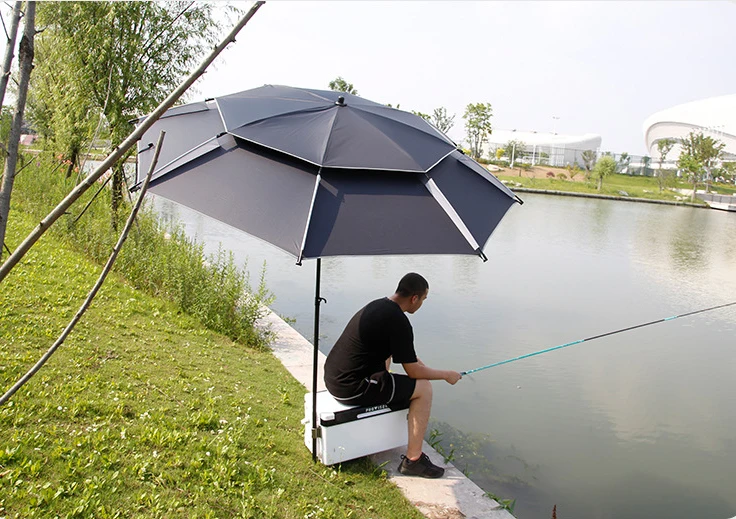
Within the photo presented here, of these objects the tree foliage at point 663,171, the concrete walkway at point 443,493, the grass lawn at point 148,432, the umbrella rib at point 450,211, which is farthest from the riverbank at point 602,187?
the umbrella rib at point 450,211

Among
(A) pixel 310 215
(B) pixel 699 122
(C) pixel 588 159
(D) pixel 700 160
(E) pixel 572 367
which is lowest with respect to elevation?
(E) pixel 572 367

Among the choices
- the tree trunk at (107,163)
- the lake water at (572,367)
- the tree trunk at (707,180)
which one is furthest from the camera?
the tree trunk at (707,180)

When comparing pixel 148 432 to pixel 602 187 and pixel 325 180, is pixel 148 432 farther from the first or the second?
pixel 602 187

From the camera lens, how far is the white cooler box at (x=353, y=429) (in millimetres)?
3174

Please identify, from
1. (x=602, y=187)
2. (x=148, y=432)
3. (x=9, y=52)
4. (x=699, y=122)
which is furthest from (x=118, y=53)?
(x=699, y=122)

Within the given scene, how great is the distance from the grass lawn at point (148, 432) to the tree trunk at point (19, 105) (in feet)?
5.72

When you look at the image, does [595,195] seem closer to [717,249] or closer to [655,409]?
[717,249]

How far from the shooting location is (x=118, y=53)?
24.2 ft

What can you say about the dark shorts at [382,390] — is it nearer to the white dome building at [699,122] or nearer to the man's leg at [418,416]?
the man's leg at [418,416]

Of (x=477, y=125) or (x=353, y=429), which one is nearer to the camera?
(x=353, y=429)

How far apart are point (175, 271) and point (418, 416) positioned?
11.0ft

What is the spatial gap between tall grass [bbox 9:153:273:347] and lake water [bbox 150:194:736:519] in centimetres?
89

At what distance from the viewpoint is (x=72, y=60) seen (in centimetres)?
749

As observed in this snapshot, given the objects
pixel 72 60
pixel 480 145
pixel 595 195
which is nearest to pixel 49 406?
pixel 72 60
